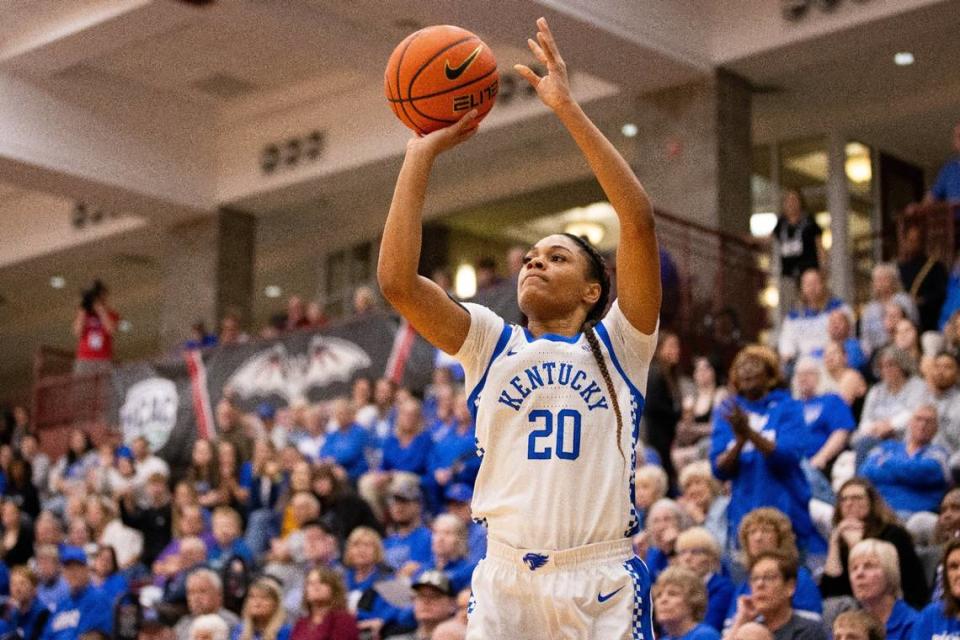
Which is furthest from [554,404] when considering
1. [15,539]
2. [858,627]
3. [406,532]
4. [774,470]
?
[15,539]

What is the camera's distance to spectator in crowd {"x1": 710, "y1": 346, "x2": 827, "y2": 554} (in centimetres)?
811

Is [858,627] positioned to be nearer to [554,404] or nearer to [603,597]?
[603,597]

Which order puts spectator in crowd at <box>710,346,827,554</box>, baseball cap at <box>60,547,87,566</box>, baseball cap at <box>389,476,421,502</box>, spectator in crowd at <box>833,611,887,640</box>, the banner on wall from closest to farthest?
spectator in crowd at <box>833,611,887,640</box> < spectator in crowd at <box>710,346,827,554</box> < baseball cap at <box>389,476,421,502</box> < baseball cap at <box>60,547,87,566</box> < the banner on wall

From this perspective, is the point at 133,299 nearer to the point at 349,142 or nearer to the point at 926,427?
the point at 349,142

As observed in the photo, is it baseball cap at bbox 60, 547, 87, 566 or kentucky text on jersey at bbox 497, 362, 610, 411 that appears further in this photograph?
baseball cap at bbox 60, 547, 87, 566

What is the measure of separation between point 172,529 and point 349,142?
719cm

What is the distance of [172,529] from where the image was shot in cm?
1276

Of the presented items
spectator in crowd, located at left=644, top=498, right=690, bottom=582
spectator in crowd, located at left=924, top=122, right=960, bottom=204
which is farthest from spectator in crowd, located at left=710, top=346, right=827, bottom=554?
spectator in crowd, located at left=924, top=122, right=960, bottom=204

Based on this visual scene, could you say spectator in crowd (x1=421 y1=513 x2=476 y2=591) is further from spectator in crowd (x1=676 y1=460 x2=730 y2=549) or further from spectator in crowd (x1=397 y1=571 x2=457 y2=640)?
spectator in crowd (x1=676 y1=460 x2=730 y2=549)

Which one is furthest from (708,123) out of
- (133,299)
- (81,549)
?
(133,299)

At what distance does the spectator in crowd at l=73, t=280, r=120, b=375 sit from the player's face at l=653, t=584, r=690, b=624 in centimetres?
1292

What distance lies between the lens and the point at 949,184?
44.9 ft

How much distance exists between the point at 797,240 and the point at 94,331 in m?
9.52

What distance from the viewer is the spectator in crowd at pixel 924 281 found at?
12047 millimetres
